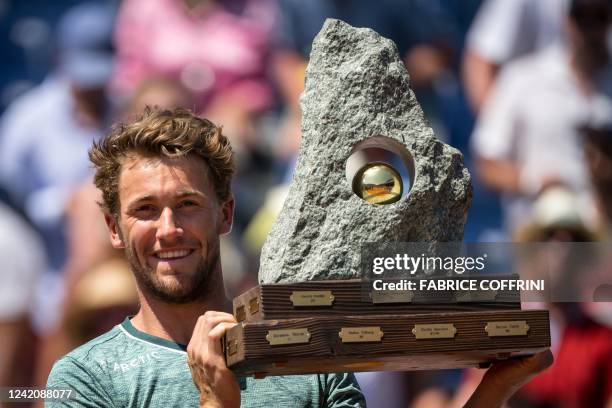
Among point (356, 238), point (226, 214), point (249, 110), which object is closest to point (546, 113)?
point (249, 110)

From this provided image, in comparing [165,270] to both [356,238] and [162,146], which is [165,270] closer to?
[162,146]

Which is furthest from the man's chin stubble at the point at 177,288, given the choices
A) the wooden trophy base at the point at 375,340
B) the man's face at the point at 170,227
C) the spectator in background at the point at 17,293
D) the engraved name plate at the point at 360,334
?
the spectator in background at the point at 17,293

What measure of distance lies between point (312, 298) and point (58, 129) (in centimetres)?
404

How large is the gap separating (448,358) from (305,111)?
35.7 inches

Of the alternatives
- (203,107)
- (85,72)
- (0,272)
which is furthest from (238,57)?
(0,272)

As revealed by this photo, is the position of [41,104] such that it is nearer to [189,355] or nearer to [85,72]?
[85,72]

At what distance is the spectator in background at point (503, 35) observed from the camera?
7523 mm

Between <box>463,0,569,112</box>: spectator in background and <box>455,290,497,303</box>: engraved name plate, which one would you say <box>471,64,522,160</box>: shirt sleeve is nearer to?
<box>463,0,569,112</box>: spectator in background

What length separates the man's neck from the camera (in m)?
4.04

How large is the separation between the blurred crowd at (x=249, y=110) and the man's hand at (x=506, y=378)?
3000mm

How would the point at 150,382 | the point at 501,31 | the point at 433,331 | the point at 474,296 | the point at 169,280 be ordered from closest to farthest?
the point at 433,331, the point at 474,296, the point at 150,382, the point at 169,280, the point at 501,31

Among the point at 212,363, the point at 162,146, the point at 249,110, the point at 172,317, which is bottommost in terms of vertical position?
the point at 212,363

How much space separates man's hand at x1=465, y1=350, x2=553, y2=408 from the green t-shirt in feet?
1.30

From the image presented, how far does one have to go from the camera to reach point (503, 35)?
24.7 feet
